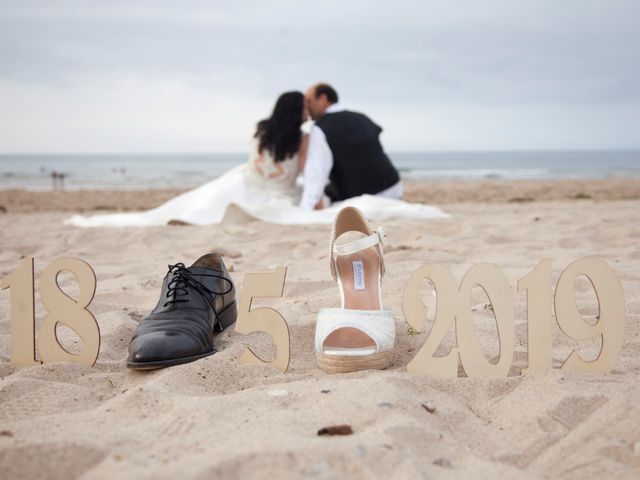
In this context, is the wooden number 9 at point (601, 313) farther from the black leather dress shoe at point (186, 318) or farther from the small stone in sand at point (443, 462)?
the black leather dress shoe at point (186, 318)

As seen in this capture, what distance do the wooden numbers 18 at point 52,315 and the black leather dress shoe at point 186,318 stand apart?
16 centimetres

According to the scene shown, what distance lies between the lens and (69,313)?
182cm

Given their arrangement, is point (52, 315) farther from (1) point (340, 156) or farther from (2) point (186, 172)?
(2) point (186, 172)

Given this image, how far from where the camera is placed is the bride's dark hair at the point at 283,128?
5887mm

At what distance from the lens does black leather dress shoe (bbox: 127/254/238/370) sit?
1729 mm

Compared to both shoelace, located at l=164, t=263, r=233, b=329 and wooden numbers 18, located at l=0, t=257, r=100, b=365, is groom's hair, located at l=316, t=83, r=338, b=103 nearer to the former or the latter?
shoelace, located at l=164, t=263, r=233, b=329

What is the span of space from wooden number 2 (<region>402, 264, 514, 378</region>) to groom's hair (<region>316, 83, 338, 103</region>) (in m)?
4.71

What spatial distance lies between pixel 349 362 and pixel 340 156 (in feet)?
14.6

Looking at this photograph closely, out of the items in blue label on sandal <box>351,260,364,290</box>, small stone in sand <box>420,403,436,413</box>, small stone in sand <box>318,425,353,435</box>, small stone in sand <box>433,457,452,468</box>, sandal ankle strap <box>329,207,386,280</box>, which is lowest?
small stone in sand <box>433,457,452,468</box>

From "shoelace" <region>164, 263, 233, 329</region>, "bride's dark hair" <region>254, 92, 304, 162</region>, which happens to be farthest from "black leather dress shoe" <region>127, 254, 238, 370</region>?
"bride's dark hair" <region>254, 92, 304, 162</region>

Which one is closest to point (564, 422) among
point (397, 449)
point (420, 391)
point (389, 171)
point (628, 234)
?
point (420, 391)

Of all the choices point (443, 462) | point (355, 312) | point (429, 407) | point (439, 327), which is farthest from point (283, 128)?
point (443, 462)

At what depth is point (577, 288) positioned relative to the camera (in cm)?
271

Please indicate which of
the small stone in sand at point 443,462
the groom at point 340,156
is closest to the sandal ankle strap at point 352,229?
the small stone in sand at point 443,462
